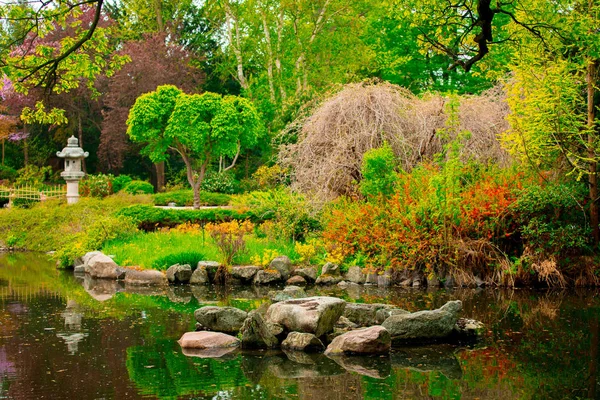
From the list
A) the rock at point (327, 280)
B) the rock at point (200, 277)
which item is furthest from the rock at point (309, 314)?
the rock at point (200, 277)

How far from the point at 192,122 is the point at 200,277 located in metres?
8.56

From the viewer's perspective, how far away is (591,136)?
13.4 metres

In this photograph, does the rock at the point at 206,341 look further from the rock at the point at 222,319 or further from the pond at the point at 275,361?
the rock at the point at 222,319

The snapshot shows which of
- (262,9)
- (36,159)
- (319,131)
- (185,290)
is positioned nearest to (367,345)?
(185,290)

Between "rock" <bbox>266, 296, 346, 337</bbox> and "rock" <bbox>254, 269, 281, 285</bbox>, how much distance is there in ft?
15.5

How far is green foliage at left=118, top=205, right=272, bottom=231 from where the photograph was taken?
18531mm

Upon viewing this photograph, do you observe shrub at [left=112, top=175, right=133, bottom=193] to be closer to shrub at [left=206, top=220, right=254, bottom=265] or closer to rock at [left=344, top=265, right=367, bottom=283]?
shrub at [left=206, top=220, right=254, bottom=265]

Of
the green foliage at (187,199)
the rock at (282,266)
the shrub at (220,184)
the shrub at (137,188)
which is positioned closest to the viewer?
the rock at (282,266)

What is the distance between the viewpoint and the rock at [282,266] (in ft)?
47.7

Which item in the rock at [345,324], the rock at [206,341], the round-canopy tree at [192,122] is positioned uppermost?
the round-canopy tree at [192,122]

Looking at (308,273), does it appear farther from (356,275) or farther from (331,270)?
(356,275)

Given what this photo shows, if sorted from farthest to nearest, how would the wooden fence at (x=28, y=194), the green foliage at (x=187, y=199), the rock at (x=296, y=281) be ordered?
the wooden fence at (x=28, y=194), the green foliage at (x=187, y=199), the rock at (x=296, y=281)

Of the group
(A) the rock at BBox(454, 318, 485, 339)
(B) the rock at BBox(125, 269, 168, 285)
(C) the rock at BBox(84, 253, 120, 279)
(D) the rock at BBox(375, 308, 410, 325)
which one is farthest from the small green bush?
(A) the rock at BBox(454, 318, 485, 339)

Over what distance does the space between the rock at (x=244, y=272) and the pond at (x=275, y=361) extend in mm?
2201
